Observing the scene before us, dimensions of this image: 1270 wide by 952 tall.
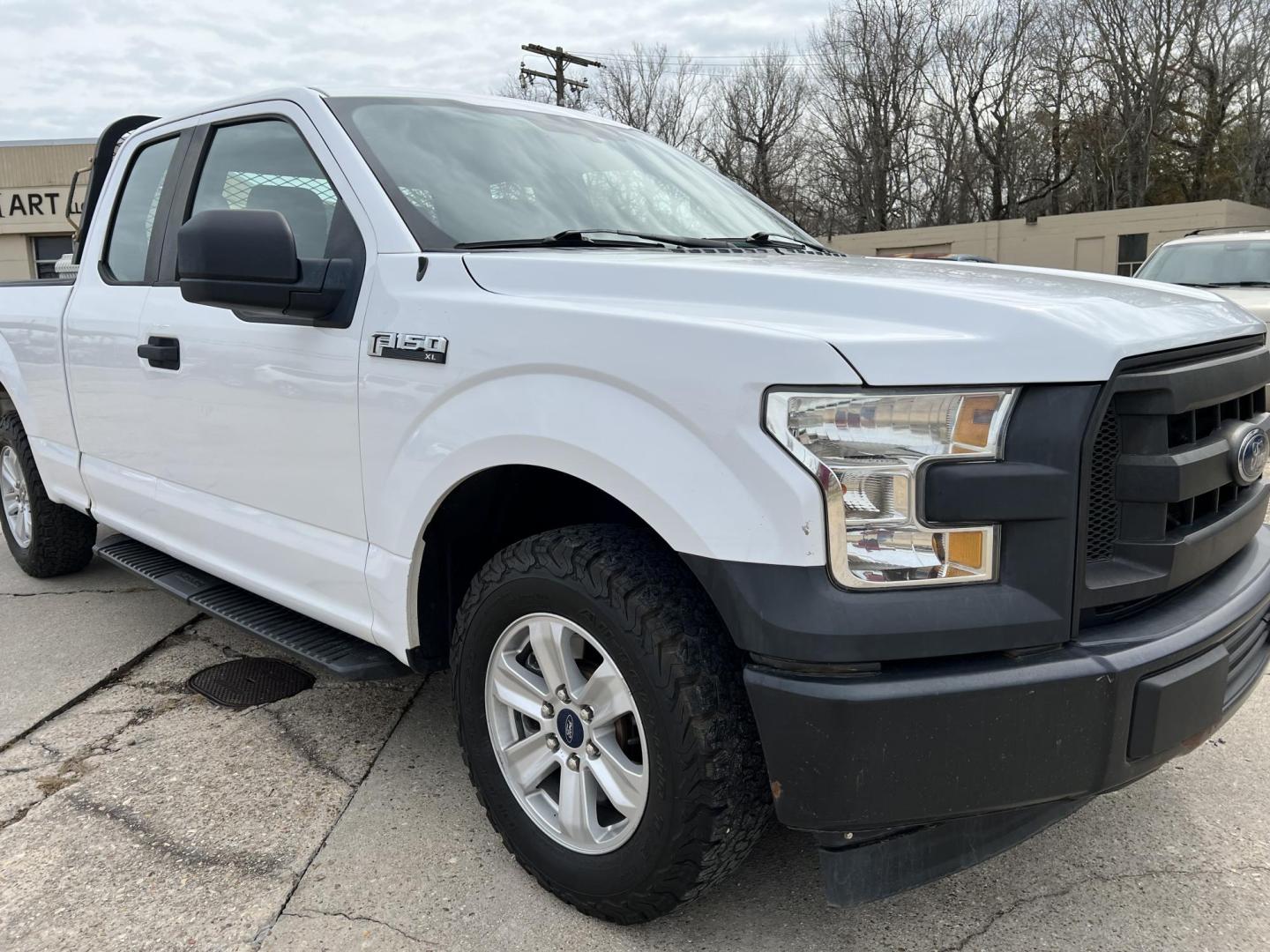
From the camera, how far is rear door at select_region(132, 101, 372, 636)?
2.59m

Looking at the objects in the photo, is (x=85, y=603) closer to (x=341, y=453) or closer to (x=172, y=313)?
(x=172, y=313)

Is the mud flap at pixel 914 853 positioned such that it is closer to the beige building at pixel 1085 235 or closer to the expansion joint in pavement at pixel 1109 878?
the expansion joint in pavement at pixel 1109 878

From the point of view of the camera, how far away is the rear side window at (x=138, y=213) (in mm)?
3650

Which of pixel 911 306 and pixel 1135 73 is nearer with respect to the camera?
pixel 911 306

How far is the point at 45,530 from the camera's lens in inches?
189

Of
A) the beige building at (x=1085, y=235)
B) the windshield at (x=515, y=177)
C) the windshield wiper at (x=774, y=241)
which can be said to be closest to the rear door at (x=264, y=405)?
the windshield at (x=515, y=177)

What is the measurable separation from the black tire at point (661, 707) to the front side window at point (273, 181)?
3.79ft

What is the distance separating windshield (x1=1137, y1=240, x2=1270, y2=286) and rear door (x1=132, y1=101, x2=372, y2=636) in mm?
7573

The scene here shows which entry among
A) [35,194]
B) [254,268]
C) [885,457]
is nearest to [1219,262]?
[885,457]

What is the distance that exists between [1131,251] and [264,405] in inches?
1178

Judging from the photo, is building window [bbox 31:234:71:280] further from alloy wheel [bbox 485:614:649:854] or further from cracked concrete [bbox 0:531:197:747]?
alloy wheel [bbox 485:614:649:854]

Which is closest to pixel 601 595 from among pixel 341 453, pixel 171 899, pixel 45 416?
pixel 341 453

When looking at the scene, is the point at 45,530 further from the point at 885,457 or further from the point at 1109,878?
the point at 1109,878

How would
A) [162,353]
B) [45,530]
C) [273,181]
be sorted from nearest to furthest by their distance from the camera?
1. [273,181]
2. [162,353]
3. [45,530]
